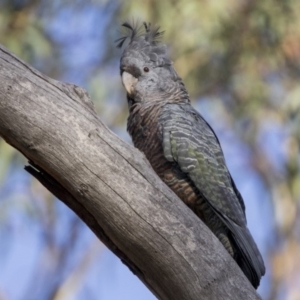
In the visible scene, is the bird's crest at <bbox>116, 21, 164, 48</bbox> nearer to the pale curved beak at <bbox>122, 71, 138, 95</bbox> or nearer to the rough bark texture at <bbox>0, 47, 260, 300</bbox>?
the pale curved beak at <bbox>122, 71, 138, 95</bbox>

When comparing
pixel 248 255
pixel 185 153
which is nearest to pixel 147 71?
pixel 185 153

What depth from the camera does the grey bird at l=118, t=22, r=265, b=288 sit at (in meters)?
3.93

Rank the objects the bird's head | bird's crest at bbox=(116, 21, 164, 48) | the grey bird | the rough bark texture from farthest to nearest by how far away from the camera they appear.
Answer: bird's crest at bbox=(116, 21, 164, 48)
the bird's head
the grey bird
the rough bark texture

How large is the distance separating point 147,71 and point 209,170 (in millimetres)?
858

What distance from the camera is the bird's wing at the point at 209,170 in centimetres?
384

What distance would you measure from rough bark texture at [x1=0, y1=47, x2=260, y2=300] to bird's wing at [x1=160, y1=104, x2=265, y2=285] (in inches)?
17.1

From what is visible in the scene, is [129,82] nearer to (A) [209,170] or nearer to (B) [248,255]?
(A) [209,170]

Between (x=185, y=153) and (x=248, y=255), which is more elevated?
(x=185, y=153)

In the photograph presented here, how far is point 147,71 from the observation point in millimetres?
4531

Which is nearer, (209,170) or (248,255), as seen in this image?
(248,255)

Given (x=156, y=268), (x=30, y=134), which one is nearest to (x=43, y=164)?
(x=30, y=134)

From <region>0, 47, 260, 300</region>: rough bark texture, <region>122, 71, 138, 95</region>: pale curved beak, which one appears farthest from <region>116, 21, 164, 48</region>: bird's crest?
<region>0, 47, 260, 300</region>: rough bark texture

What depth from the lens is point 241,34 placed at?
28.8ft

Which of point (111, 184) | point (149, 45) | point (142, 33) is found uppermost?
point (142, 33)
